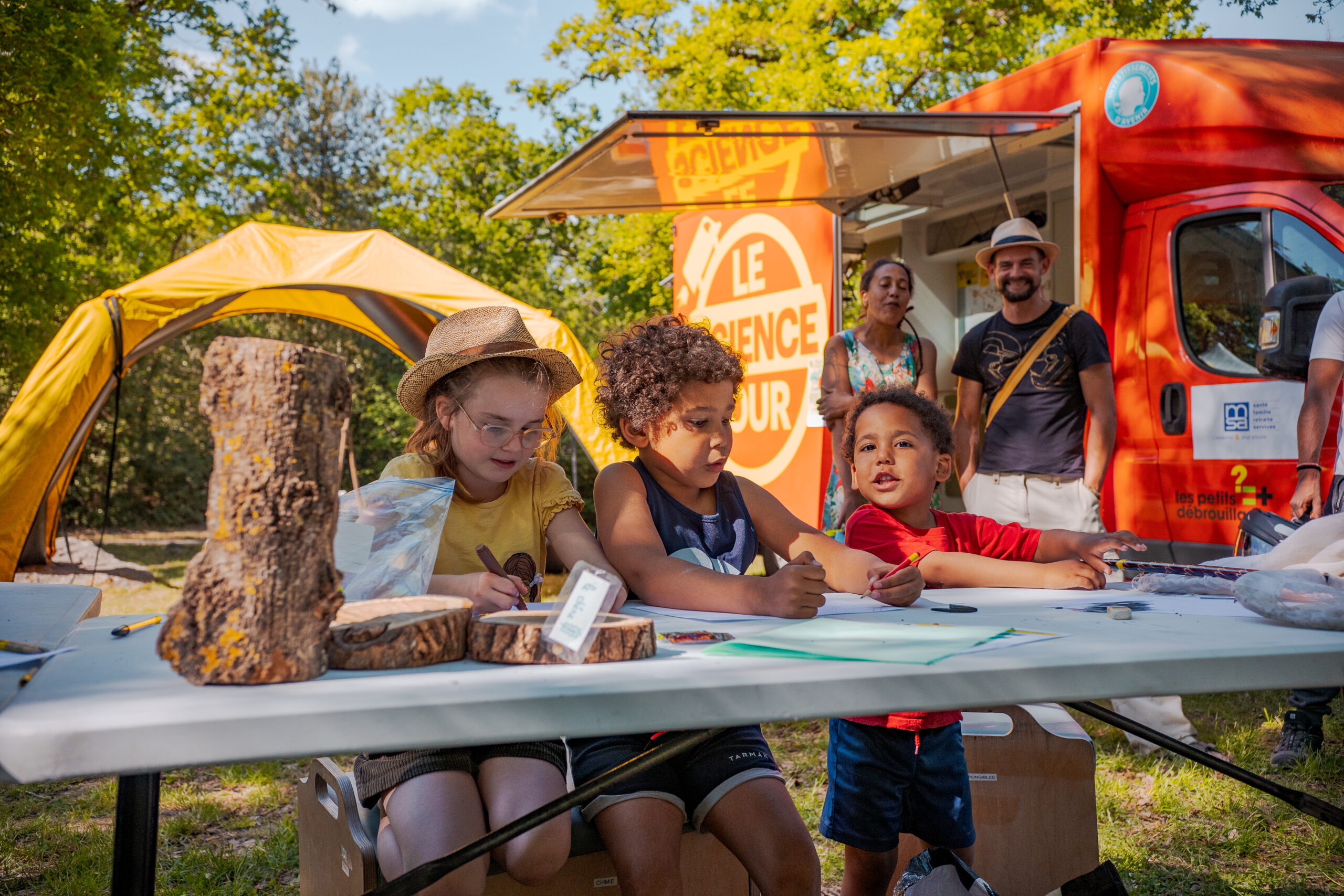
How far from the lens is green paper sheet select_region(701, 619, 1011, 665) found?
119cm

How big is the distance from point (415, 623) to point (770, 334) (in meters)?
5.03

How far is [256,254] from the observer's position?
6.68 metres

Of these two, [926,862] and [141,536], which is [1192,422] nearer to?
[926,862]

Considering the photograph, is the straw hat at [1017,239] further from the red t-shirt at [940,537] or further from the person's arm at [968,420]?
the red t-shirt at [940,537]

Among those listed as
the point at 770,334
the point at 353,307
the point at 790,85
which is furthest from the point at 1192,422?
the point at 790,85

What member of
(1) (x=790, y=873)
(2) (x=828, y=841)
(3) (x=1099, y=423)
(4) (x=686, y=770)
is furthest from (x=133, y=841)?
(3) (x=1099, y=423)

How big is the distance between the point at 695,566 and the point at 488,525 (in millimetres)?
475

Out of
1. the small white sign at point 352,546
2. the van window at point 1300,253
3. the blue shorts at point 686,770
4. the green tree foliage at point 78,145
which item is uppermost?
the green tree foliage at point 78,145

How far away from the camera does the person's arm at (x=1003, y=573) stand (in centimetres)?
197

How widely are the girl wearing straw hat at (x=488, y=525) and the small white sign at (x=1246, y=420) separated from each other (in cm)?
311

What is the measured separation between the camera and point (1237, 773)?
5.71ft

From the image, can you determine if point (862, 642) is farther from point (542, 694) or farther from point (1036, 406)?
point (1036, 406)

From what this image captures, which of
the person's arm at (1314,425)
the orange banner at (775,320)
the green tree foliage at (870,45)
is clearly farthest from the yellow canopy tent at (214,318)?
the green tree foliage at (870,45)

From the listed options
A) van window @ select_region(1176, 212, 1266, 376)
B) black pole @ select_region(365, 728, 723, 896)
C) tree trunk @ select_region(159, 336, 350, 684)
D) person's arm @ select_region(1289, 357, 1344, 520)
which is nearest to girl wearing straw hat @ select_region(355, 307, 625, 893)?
black pole @ select_region(365, 728, 723, 896)
